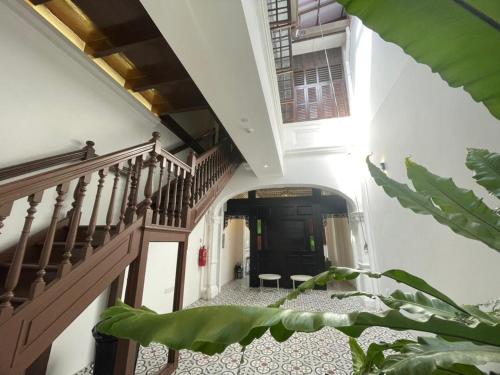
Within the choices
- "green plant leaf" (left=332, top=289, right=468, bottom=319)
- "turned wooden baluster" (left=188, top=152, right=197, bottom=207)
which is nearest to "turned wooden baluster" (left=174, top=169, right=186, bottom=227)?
"turned wooden baluster" (left=188, top=152, right=197, bottom=207)

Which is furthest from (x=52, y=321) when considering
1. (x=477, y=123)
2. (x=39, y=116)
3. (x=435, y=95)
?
(x=435, y=95)

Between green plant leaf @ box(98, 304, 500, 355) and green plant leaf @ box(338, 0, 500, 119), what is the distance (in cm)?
52

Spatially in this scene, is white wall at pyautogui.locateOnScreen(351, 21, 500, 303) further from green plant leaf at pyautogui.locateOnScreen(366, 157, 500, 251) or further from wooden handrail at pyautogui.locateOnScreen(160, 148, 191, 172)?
wooden handrail at pyautogui.locateOnScreen(160, 148, 191, 172)

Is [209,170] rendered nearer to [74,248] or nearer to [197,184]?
[197,184]

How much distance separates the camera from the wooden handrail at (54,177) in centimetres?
114

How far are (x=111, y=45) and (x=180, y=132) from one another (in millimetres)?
1938

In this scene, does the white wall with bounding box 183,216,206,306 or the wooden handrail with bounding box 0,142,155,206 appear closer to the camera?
the wooden handrail with bounding box 0,142,155,206

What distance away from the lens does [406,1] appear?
1.53 ft

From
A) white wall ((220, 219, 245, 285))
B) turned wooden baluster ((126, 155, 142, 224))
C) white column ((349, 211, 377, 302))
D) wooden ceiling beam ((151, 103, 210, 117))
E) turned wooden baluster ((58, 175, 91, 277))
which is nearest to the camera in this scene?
turned wooden baluster ((58, 175, 91, 277))

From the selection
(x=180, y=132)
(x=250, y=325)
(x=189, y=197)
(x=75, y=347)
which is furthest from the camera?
(x=180, y=132)

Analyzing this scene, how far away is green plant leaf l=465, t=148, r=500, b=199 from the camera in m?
0.73

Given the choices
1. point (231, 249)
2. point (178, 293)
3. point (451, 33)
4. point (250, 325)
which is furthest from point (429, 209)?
point (231, 249)

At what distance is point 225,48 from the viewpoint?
1.85 m

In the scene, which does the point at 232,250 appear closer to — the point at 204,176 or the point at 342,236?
the point at 342,236
